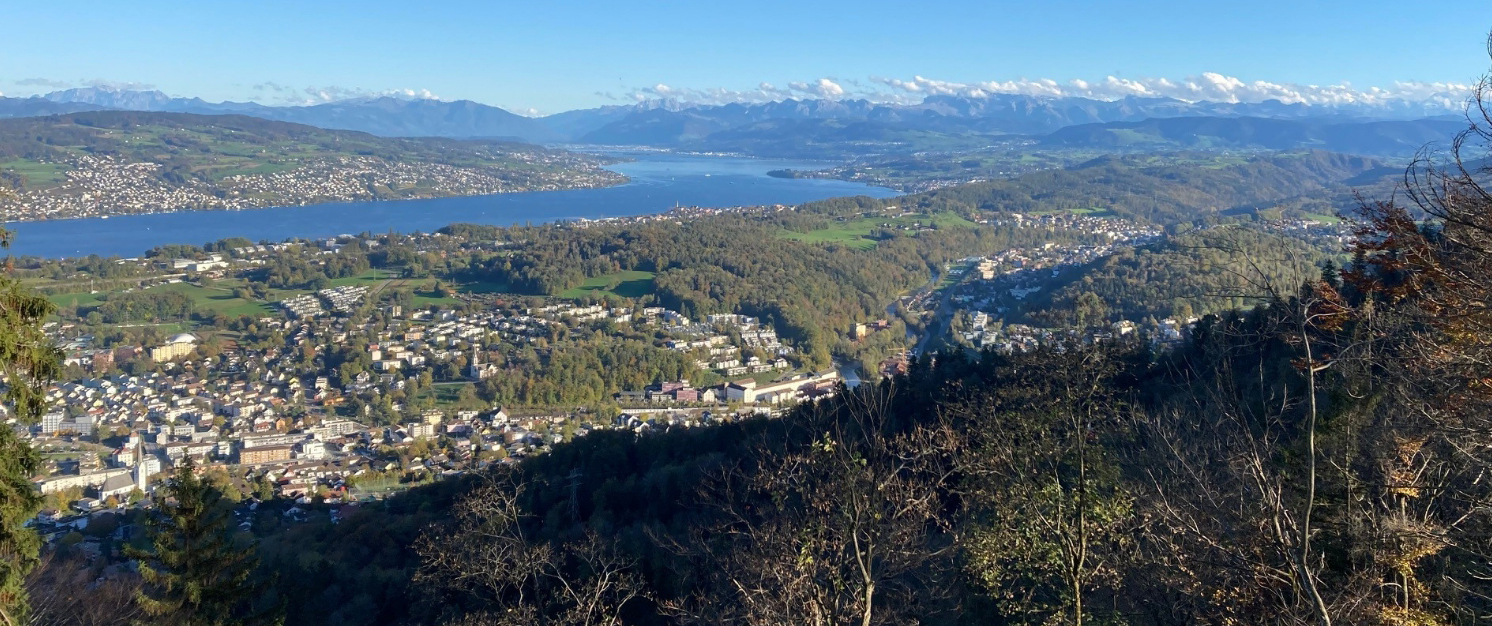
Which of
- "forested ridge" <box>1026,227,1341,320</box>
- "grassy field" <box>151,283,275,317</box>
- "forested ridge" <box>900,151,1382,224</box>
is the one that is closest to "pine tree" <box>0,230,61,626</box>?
"forested ridge" <box>1026,227,1341,320</box>

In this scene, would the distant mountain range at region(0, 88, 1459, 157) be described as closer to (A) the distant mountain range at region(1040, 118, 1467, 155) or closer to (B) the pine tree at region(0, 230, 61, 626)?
(A) the distant mountain range at region(1040, 118, 1467, 155)

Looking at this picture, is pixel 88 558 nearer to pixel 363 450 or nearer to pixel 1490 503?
pixel 363 450

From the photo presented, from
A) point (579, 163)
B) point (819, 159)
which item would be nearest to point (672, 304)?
point (579, 163)

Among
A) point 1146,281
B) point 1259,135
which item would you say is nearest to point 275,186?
point 1146,281

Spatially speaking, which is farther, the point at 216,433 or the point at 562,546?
the point at 216,433

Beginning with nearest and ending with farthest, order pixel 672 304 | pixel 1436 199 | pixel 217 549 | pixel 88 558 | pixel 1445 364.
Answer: pixel 1436 199, pixel 1445 364, pixel 217 549, pixel 88 558, pixel 672 304

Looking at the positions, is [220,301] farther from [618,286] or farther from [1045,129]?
[1045,129]

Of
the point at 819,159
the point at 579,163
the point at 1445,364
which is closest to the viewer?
the point at 1445,364
